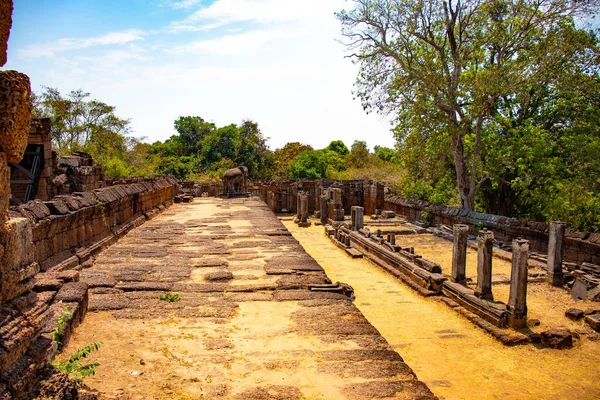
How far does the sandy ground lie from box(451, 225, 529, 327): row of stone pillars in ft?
1.46

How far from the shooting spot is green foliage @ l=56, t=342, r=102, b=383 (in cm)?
311

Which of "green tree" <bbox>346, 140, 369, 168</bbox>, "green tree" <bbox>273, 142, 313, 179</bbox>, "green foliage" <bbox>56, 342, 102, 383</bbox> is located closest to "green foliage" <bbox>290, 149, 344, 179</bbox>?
"green tree" <bbox>273, 142, 313, 179</bbox>

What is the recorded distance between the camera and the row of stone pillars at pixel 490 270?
784cm

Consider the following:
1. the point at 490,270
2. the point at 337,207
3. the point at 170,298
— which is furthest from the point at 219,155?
the point at 170,298

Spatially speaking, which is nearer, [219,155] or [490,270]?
[490,270]

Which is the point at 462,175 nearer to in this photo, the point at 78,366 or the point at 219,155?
the point at 78,366

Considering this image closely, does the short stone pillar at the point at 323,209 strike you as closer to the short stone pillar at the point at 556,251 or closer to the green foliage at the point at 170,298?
the short stone pillar at the point at 556,251

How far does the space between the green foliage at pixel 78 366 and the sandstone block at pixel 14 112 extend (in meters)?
1.40

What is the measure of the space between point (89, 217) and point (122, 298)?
9.58 feet

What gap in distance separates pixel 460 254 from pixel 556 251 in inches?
78.6

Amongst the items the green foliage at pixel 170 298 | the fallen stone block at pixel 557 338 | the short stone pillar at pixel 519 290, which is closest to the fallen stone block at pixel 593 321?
the fallen stone block at pixel 557 338

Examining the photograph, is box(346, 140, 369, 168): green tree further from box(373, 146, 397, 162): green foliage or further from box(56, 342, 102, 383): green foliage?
box(56, 342, 102, 383): green foliage

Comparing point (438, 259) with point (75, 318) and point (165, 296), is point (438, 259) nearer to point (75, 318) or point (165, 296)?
point (165, 296)

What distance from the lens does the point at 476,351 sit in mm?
7125
